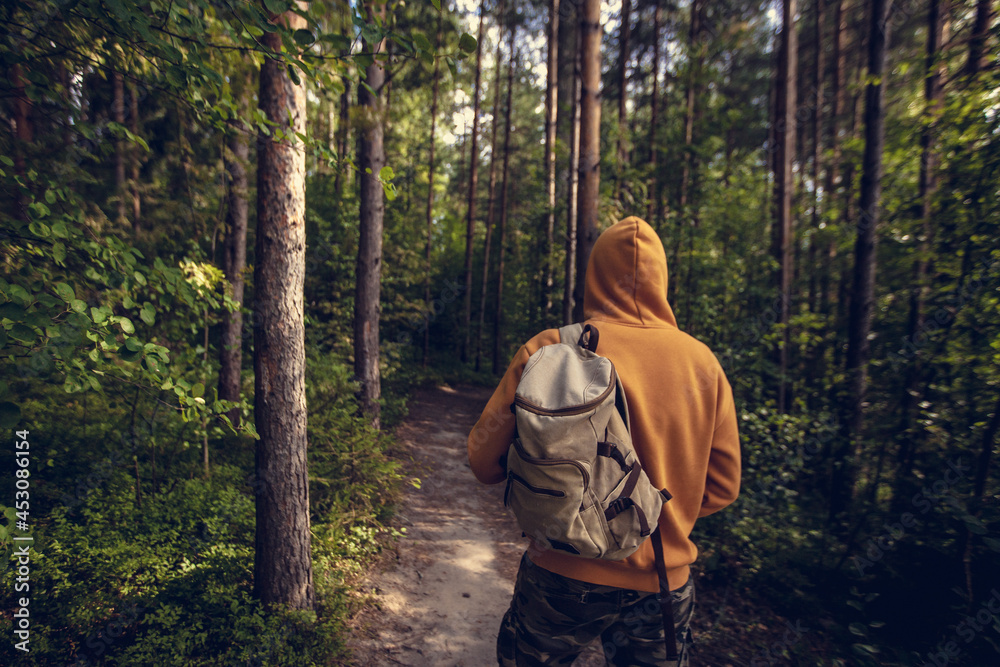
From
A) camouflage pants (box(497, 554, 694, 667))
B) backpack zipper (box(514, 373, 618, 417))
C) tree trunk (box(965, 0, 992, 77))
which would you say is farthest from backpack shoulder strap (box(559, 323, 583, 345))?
tree trunk (box(965, 0, 992, 77))

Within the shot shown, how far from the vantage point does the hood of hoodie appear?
2080 millimetres

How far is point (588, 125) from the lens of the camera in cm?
544

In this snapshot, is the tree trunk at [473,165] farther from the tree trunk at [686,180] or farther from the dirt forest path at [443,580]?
the dirt forest path at [443,580]

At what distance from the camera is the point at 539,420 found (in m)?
1.65

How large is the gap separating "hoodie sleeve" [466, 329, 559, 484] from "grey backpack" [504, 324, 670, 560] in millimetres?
171

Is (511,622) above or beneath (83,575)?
above

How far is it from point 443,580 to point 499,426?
3.80 metres

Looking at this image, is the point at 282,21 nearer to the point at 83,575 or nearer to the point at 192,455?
the point at 83,575

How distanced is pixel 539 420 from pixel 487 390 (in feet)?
49.0

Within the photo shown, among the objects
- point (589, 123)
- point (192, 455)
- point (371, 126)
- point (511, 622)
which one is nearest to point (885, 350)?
point (589, 123)

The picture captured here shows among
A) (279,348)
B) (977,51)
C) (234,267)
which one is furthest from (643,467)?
(234,267)

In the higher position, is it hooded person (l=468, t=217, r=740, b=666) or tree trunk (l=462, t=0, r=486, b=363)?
tree trunk (l=462, t=0, r=486, b=363)

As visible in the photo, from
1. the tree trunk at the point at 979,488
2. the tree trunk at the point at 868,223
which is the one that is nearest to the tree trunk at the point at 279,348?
the tree trunk at the point at 979,488

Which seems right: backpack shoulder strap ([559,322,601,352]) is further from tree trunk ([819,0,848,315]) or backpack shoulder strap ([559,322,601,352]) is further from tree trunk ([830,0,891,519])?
tree trunk ([819,0,848,315])
